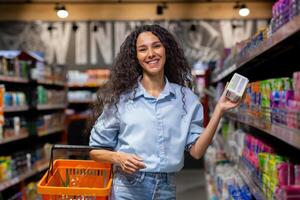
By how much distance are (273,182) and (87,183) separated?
897 millimetres

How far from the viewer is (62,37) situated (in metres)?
11.1

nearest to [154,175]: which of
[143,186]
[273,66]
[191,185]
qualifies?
[143,186]

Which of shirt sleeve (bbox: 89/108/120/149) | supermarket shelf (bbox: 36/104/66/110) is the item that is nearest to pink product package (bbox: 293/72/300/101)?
shirt sleeve (bbox: 89/108/120/149)

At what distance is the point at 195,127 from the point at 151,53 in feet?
1.44

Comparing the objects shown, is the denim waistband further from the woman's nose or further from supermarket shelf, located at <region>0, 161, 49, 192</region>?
supermarket shelf, located at <region>0, 161, 49, 192</region>

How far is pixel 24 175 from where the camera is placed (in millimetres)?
5512

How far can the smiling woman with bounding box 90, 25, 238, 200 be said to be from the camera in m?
2.22

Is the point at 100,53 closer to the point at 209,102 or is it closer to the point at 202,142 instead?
the point at 209,102

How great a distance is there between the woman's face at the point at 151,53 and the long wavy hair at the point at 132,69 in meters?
0.04

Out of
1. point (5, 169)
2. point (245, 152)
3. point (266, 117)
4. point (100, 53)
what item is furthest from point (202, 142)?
point (100, 53)

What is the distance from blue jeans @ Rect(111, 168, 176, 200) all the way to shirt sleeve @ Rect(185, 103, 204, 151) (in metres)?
0.20

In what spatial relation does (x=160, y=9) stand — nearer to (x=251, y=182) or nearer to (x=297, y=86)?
(x=251, y=182)

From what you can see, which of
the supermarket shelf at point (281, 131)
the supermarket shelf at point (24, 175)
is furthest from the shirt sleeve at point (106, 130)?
the supermarket shelf at point (24, 175)

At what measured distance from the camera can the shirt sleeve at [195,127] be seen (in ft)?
7.63
